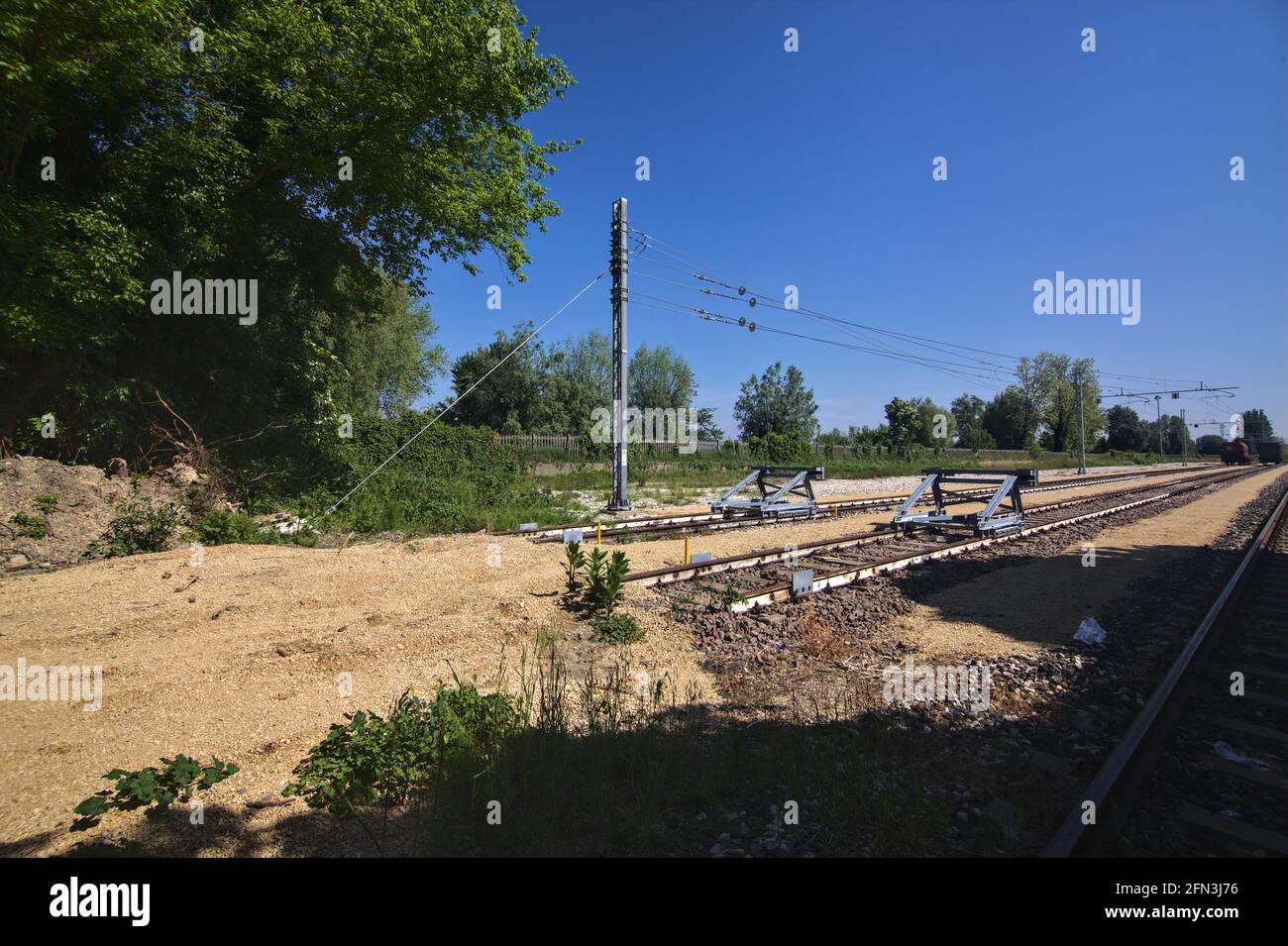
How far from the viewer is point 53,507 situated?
Answer: 9.88 meters

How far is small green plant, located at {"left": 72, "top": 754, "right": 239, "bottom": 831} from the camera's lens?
10.9ft

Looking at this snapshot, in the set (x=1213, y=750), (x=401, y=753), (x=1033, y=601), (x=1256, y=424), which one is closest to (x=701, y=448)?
(x=1033, y=601)

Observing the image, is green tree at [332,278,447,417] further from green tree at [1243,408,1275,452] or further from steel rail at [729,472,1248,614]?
green tree at [1243,408,1275,452]

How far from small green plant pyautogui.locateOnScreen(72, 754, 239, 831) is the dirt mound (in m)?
8.11

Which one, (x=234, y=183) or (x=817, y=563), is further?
(x=234, y=183)

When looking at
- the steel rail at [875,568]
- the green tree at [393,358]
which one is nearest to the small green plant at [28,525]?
the steel rail at [875,568]

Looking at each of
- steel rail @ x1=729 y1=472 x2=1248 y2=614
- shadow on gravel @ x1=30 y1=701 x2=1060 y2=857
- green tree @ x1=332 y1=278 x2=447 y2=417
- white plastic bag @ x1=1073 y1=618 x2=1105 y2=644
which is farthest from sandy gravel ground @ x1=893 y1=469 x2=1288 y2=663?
green tree @ x1=332 y1=278 x2=447 y2=417

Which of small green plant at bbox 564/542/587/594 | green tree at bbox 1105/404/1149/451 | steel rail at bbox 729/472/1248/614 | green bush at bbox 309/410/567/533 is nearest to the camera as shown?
small green plant at bbox 564/542/587/594

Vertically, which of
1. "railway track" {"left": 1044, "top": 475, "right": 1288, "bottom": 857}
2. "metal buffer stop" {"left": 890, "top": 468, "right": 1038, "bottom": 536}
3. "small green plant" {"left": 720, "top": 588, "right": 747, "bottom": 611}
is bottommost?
"railway track" {"left": 1044, "top": 475, "right": 1288, "bottom": 857}

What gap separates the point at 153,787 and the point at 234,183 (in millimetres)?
13809

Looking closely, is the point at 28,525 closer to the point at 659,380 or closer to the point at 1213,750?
the point at 1213,750

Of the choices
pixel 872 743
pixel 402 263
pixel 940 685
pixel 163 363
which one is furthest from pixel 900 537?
pixel 163 363
